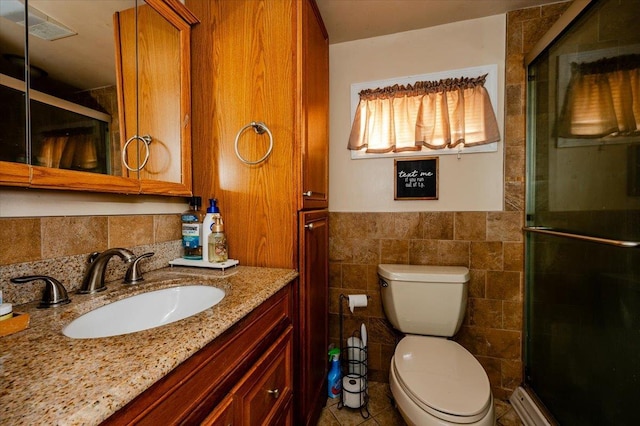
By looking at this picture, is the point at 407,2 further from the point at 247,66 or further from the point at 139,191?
the point at 139,191

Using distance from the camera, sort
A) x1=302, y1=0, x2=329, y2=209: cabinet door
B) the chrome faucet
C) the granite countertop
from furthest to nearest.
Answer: x1=302, y1=0, x2=329, y2=209: cabinet door → the chrome faucet → the granite countertop

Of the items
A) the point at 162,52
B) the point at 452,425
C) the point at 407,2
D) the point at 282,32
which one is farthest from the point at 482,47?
the point at 452,425

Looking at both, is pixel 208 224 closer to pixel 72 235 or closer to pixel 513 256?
pixel 72 235

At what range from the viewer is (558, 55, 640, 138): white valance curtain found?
982mm

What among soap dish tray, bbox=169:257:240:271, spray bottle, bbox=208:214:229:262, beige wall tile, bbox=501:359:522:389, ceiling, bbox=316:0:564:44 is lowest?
beige wall tile, bbox=501:359:522:389

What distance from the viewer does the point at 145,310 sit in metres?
0.89

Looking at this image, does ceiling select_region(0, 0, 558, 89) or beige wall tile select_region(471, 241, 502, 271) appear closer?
ceiling select_region(0, 0, 558, 89)

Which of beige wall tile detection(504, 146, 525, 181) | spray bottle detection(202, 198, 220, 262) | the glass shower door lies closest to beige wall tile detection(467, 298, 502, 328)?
the glass shower door

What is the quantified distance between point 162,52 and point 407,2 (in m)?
1.29

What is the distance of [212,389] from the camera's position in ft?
2.07

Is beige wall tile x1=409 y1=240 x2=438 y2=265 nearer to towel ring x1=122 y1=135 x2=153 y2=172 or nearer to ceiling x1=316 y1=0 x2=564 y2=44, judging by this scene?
ceiling x1=316 y1=0 x2=564 y2=44

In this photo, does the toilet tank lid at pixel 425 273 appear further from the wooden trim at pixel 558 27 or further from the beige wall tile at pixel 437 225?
the wooden trim at pixel 558 27

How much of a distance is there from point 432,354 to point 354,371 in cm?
63

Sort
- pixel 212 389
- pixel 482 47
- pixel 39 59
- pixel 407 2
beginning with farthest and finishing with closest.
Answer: pixel 482 47 → pixel 407 2 → pixel 39 59 → pixel 212 389
